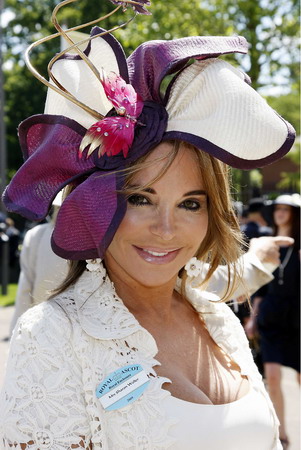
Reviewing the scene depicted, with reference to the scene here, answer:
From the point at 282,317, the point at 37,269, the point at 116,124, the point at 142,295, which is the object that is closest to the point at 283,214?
the point at 282,317

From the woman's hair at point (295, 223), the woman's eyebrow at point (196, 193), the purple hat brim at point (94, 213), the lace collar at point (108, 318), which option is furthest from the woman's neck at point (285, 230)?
the purple hat brim at point (94, 213)

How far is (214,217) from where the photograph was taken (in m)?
2.12

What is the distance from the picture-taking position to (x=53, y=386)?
162cm

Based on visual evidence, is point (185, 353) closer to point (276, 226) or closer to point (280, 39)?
point (276, 226)

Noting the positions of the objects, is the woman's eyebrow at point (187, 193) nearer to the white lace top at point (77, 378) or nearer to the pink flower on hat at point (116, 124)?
the pink flower on hat at point (116, 124)

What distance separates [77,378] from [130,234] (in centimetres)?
42

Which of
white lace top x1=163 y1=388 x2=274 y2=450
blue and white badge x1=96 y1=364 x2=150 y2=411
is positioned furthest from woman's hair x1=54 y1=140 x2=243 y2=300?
white lace top x1=163 y1=388 x2=274 y2=450

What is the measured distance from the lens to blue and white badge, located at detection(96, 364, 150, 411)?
1682mm

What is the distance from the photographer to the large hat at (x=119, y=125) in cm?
179

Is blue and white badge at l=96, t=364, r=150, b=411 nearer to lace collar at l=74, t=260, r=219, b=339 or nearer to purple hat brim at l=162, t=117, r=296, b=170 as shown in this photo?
lace collar at l=74, t=260, r=219, b=339

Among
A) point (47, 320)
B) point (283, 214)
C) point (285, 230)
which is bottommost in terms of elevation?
point (285, 230)

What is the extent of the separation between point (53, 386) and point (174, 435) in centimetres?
34

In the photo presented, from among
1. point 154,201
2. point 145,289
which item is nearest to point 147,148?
point 154,201

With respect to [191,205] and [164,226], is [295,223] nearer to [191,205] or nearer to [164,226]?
[191,205]
